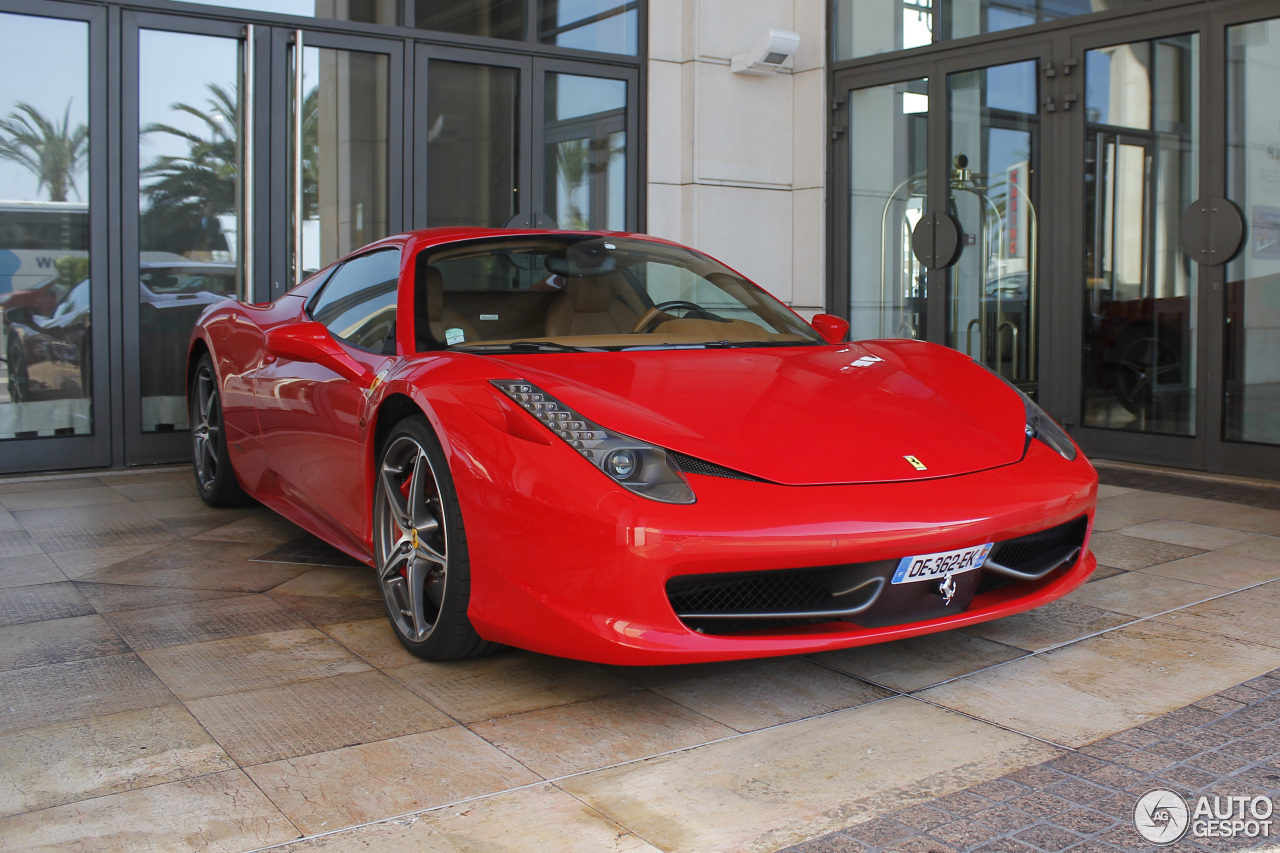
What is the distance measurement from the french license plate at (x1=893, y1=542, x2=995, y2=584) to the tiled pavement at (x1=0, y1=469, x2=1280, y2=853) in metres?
0.31

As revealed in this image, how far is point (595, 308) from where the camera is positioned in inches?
139

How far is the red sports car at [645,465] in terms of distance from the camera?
7.73 ft

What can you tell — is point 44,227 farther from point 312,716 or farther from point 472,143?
point 312,716

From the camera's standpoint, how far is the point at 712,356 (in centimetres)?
318

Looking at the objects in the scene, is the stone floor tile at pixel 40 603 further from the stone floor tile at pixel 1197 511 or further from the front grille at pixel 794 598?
the stone floor tile at pixel 1197 511

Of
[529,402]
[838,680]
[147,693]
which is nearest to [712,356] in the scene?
[529,402]

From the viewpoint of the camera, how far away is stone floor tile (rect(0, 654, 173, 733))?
101 inches

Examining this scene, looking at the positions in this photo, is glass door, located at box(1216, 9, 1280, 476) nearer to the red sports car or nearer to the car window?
the red sports car

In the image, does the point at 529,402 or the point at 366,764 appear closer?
the point at 366,764

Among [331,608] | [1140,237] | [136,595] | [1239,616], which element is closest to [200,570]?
[136,595]

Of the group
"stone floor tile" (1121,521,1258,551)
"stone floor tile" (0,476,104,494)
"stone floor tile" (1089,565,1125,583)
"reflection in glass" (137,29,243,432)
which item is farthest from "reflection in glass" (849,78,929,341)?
"stone floor tile" (0,476,104,494)

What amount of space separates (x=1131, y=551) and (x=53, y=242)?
19.0ft

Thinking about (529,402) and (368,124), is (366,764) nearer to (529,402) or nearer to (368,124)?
(529,402)

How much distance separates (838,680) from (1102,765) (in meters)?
0.70
